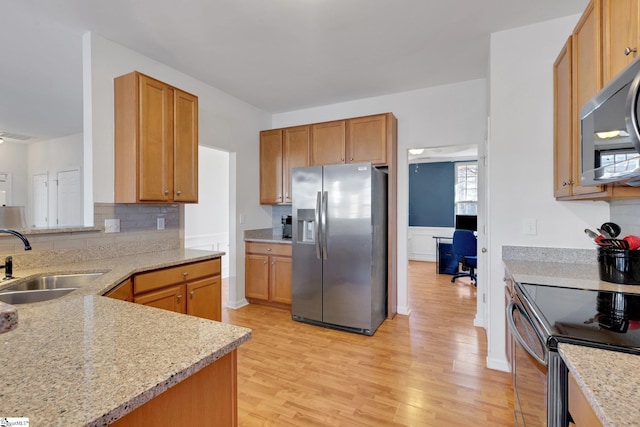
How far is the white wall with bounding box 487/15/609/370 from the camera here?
2.22 metres

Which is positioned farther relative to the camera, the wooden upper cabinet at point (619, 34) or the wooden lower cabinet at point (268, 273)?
the wooden lower cabinet at point (268, 273)

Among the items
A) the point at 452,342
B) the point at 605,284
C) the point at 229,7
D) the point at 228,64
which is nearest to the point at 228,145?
the point at 228,64

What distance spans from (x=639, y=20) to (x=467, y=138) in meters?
2.20

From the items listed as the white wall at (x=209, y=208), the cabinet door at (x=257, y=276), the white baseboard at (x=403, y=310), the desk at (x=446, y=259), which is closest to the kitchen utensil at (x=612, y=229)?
the white baseboard at (x=403, y=310)

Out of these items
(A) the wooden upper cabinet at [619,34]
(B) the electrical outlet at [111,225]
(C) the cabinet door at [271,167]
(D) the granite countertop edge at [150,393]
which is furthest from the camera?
(C) the cabinet door at [271,167]

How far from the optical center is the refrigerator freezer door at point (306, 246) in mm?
3314

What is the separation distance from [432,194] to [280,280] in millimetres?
4930

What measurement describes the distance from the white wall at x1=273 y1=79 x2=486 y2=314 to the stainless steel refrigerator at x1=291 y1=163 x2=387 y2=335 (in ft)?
0.91

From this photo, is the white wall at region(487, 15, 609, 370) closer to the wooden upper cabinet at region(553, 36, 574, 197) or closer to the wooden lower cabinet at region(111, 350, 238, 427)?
the wooden upper cabinet at region(553, 36, 574, 197)

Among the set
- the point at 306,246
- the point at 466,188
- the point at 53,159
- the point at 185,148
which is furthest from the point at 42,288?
the point at 466,188

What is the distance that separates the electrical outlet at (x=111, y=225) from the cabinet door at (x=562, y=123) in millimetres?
3368

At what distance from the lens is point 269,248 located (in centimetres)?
386

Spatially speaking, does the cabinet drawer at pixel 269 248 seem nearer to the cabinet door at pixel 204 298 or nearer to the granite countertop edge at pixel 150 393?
the cabinet door at pixel 204 298

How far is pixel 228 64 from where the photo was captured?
119 inches
